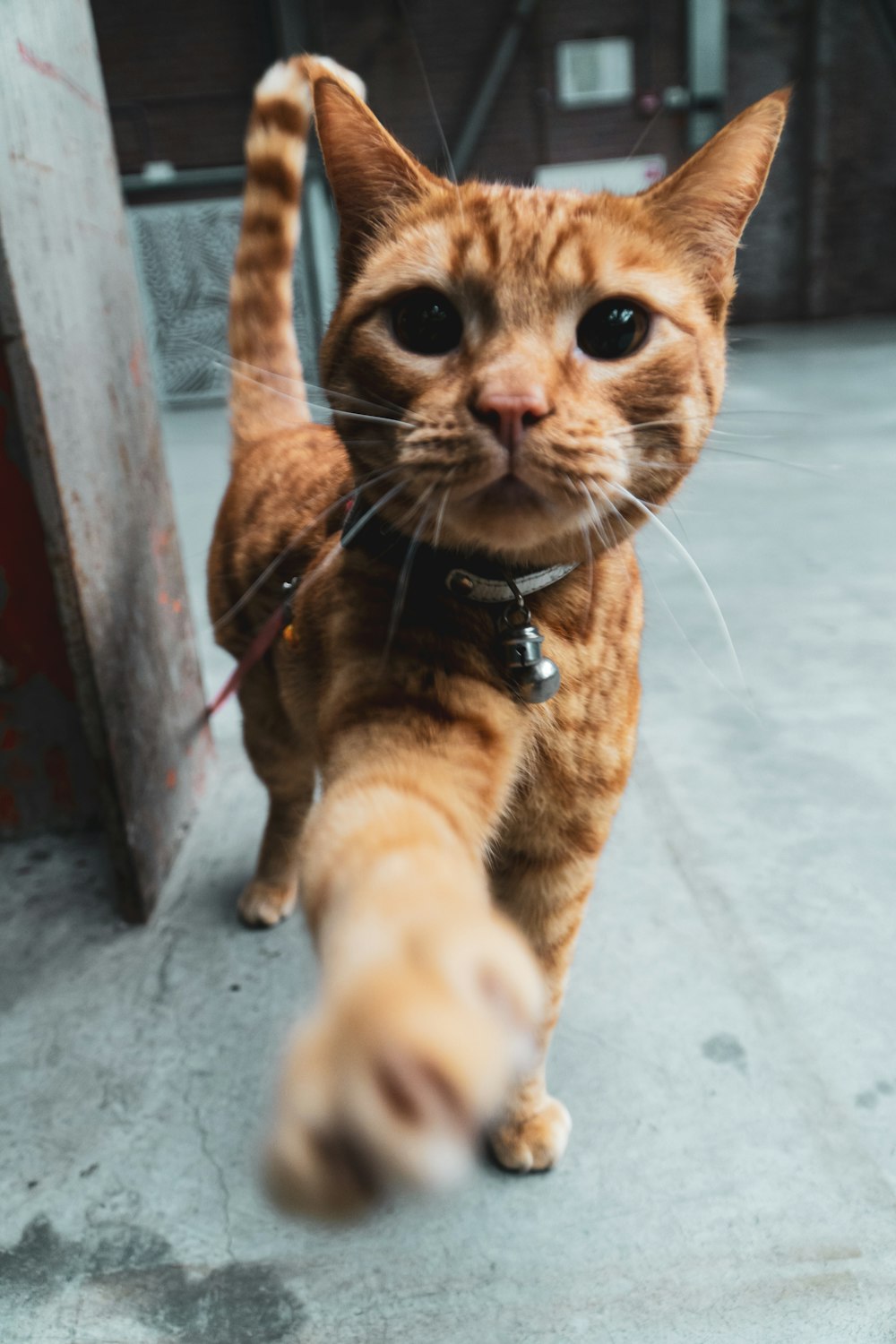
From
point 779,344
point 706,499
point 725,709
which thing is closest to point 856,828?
point 725,709

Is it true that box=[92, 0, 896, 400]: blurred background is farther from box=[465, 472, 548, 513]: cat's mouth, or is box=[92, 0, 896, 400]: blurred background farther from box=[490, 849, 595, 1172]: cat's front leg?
box=[465, 472, 548, 513]: cat's mouth

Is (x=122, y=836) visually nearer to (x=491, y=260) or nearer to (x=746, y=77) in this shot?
(x=491, y=260)

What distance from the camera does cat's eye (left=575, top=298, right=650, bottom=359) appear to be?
0.92 metres

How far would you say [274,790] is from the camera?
170 cm

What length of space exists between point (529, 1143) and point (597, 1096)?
16cm

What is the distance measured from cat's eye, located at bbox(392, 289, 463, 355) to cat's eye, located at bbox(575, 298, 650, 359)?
13 centimetres

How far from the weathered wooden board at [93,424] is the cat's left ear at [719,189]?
95cm

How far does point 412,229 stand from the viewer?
3.21 ft

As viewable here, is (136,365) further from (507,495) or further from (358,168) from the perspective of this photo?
(507,495)

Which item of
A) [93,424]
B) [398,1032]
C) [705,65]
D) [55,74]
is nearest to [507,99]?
[705,65]

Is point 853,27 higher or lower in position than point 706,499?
higher

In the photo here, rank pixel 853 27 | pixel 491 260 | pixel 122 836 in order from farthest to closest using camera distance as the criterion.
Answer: pixel 853 27 < pixel 122 836 < pixel 491 260

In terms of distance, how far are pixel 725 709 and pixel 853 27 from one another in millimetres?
10488

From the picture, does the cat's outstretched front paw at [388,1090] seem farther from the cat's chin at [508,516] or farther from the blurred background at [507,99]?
the blurred background at [507,99]
